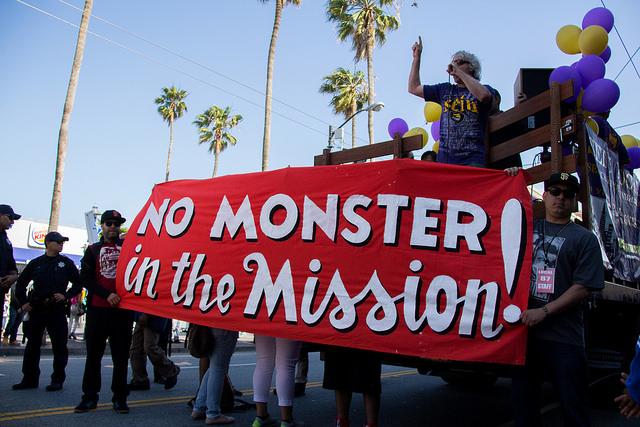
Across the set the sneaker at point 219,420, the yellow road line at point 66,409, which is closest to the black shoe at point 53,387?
the yellow road line at point 66,409

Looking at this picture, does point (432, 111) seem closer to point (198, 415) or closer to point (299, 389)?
point (299, 389)

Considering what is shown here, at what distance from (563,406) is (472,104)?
8.61 feet

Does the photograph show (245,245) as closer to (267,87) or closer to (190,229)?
(190,229)

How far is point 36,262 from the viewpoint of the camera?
6738mm

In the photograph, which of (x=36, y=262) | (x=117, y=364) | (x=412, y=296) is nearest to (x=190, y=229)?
(x=117, y=364)

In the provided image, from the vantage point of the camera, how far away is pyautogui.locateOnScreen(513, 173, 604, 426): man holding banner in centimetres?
329

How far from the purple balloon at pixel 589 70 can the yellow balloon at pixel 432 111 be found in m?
1.71

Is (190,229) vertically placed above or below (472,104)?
below

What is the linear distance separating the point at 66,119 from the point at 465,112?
1338cm

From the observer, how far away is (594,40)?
20.2 ft

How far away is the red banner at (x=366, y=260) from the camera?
3.64 meters

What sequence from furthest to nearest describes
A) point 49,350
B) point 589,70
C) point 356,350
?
point 49,350, point 589,70, point 356,350

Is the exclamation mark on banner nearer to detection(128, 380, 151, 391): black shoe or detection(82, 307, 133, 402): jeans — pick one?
detection(82, 307, 133, 402): jeans

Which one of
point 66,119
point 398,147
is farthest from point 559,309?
point 66,119
